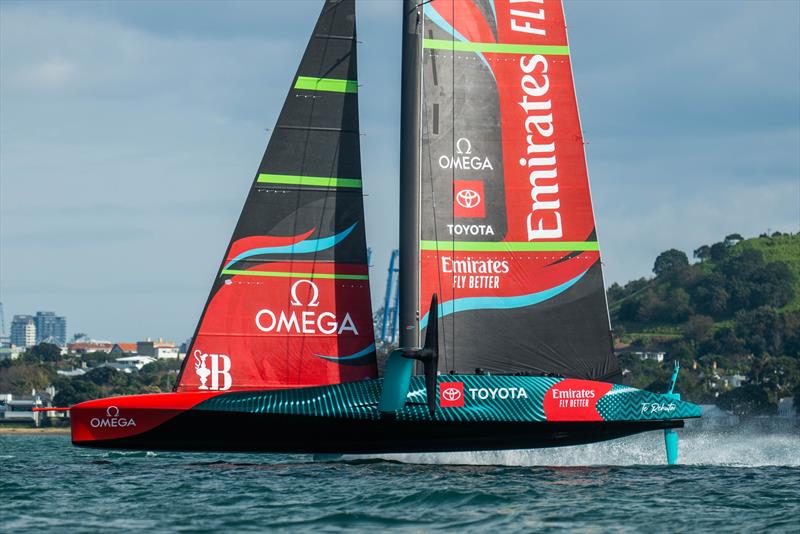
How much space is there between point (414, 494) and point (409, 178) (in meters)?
6.32

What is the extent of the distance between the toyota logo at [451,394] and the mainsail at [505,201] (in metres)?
1.13

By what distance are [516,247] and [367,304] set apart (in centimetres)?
273

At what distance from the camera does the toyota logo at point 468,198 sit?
22.1 metres

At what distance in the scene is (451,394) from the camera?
20609mm

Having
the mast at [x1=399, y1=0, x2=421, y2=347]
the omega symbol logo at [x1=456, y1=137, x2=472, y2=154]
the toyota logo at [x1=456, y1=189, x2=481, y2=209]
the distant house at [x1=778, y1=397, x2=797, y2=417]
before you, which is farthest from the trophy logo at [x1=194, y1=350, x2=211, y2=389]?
the distant house at [x1=778, y1=397, x2=797, y2=417]

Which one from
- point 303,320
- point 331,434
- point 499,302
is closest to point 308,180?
point 303,320

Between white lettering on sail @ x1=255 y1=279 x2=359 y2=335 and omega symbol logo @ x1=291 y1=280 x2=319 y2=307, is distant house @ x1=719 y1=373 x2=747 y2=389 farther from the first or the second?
omega symbol logo @ x1=291 y1=280 x2=319 y2=307

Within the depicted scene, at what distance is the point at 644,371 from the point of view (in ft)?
349

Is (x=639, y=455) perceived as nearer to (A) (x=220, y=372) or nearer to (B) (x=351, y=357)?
(B) (x=351, y=357)

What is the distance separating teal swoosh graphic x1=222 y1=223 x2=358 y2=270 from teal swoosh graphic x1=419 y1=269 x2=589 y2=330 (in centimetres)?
204

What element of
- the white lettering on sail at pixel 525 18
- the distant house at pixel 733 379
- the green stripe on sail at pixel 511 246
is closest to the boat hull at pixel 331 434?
the green stripe on sail at pixel 511 246

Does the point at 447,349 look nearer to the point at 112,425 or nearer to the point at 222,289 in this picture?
the point at 222,289

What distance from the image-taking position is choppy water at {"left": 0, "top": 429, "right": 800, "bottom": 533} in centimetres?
1500

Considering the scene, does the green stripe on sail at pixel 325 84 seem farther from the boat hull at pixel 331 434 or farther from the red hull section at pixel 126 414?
the boat hull at pixel 331 434
